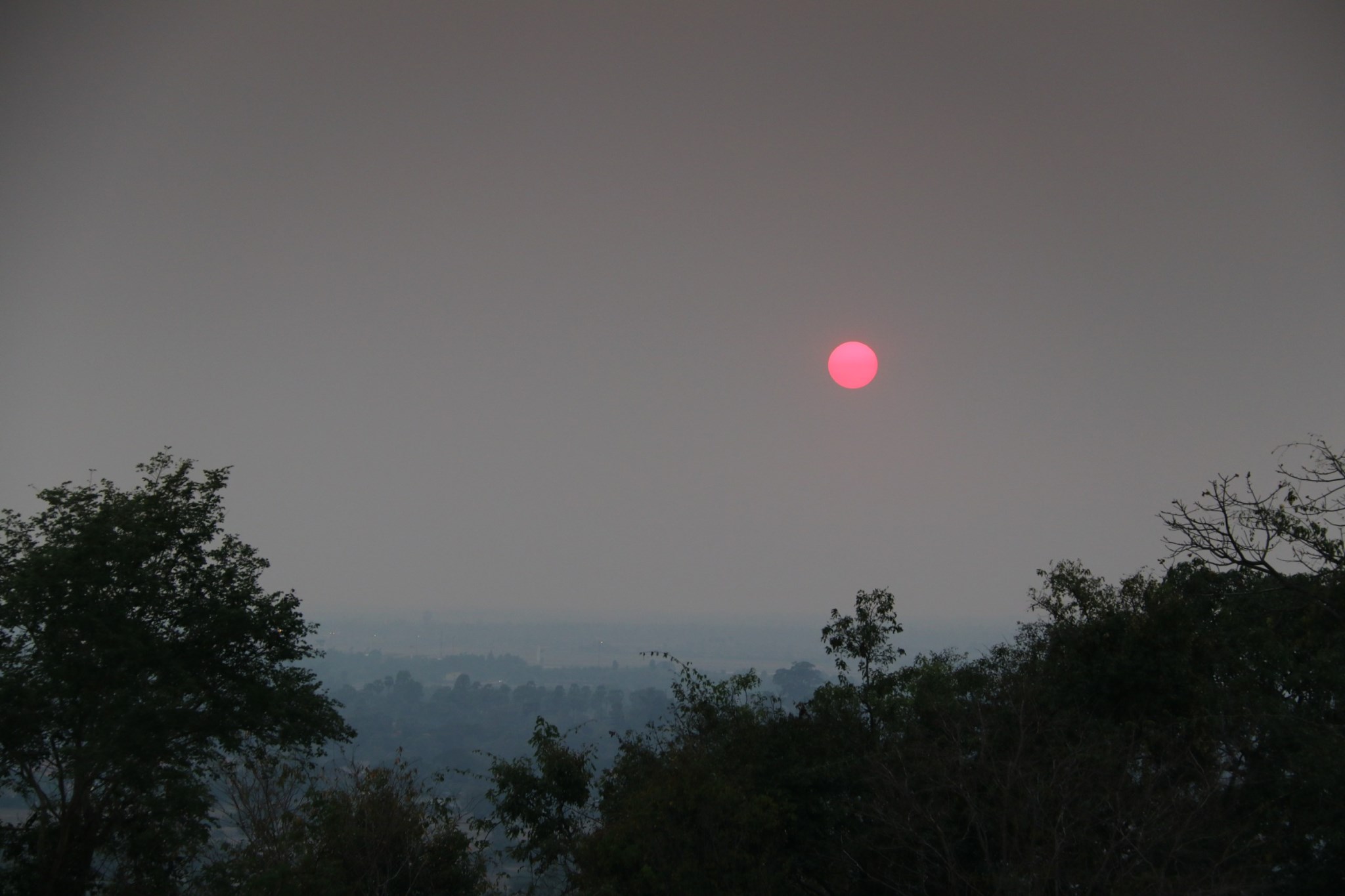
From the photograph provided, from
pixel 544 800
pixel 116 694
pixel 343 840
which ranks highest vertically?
pixel 116 694

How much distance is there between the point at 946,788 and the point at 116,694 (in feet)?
55.4

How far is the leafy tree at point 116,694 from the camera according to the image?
50.1 feet

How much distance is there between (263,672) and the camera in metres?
18.4

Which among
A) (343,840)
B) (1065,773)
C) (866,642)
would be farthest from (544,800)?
(1065,773)

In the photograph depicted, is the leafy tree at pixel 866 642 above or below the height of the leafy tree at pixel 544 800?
above

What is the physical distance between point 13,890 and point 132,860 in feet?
6.72

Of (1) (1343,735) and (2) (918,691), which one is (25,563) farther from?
(1) (1343,735)

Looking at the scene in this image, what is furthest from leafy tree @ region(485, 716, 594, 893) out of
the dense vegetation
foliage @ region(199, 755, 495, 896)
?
Answer: foliage @ region(199, 755, 495, 896)

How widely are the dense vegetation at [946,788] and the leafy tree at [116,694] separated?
145 mm

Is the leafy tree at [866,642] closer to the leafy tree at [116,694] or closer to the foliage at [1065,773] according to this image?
the foliage at [1065,773]

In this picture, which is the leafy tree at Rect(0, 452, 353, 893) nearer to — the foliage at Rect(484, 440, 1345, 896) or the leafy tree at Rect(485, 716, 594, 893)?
the leafy tree at Rect(485, 716, 594, 893)

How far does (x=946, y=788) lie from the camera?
1434 cm

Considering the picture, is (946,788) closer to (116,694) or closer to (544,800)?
(544,800)

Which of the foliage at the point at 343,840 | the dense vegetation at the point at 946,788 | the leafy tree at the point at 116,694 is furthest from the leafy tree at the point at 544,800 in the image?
the leafy tree at the point at 116,694
